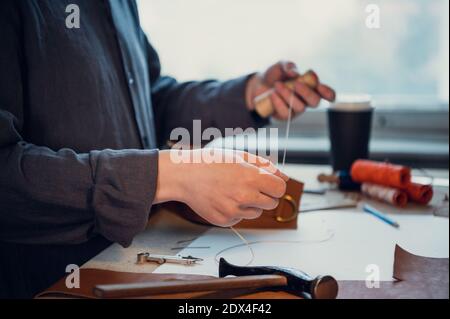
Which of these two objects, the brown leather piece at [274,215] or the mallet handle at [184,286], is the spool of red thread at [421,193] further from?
the mallet handle at [184,286]

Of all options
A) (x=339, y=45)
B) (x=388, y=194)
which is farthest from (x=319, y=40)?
(x=388, y=194)

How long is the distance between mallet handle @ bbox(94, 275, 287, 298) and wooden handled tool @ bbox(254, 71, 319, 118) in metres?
0.53

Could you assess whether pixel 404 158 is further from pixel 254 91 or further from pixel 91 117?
pixel 91 117

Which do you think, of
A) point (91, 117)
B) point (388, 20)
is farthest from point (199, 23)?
point (91, 117)

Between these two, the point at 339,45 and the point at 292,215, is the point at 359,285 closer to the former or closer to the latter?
the point at 292,215

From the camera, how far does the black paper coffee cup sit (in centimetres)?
126

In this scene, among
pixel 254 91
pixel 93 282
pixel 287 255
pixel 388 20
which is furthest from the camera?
pixel 388 20

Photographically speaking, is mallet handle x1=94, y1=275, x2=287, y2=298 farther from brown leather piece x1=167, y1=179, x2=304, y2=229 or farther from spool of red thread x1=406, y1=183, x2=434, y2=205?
spool of red thread x1=406, y1=183, x2=434, y2=205

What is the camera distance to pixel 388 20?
1.48 metres

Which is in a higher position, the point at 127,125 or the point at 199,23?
the point at 199,23

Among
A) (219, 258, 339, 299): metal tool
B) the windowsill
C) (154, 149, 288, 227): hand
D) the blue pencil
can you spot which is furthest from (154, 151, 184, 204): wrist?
the windowsill

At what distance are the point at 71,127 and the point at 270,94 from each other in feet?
1.47

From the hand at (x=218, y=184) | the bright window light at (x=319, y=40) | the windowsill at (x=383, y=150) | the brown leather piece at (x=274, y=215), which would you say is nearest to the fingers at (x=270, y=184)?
the hand at (x=218, y=184)

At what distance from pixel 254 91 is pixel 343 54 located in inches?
16.2
